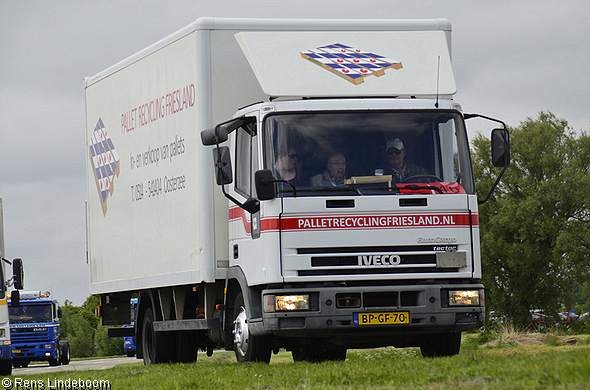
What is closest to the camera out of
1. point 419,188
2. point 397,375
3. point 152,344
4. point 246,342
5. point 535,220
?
point 397,375

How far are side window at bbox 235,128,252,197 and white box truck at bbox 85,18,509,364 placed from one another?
1.2 inches

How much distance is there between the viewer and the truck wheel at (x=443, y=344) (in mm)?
11297

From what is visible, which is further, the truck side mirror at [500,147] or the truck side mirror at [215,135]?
the truck side mirror at [500,147]

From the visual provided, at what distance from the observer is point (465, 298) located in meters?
10.2

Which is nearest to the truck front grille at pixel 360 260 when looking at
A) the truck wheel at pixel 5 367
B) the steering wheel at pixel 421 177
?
the steering wheel at pixel 421 177

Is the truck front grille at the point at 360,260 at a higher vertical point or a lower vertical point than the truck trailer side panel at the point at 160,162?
lower

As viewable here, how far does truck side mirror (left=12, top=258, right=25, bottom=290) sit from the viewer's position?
1767 cm

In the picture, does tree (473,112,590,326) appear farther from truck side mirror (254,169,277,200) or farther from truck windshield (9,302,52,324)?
truck side mirror (254,169,277,200)

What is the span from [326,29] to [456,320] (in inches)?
163

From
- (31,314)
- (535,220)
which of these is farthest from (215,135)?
(535,220)

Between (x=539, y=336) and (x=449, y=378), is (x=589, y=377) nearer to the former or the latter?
(x=449, y=378)

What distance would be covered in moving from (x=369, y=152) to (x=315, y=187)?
734mm

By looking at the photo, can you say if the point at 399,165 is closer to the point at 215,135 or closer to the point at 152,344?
the point at 215,135

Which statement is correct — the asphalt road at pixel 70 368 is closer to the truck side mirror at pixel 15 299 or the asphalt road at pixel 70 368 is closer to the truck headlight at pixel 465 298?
the truck side mirror at pixel 15 299
